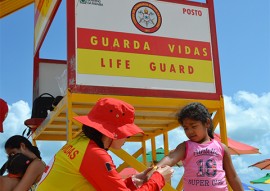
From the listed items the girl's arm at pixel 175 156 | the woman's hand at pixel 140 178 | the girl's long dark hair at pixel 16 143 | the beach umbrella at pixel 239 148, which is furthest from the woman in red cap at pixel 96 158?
the beach umbrella at pixel 239 148

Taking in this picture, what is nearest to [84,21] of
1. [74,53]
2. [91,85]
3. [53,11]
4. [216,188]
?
[74,53]

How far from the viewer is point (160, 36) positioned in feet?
16.0

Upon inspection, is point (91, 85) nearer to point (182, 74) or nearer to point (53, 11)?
point (182, 74)

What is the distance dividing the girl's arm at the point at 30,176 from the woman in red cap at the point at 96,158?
3.52 ft

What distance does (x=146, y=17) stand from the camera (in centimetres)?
487

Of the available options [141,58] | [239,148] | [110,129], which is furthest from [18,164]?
[239,148]

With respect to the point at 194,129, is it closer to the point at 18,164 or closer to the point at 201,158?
the point at 201,158

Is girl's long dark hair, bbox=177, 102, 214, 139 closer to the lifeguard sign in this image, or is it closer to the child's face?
the child's face

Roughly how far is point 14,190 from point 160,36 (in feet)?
8.57

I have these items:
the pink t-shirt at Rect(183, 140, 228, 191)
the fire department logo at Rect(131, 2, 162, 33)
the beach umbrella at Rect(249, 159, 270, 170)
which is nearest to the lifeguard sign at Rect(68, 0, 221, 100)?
the fire department logo at Rect(131, 2, 162, 33)

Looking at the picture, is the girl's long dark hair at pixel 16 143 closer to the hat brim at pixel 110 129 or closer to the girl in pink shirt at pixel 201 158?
the girl in pink shirt at pixel 201 158

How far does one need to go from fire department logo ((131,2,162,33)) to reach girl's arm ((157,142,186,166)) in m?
1.98

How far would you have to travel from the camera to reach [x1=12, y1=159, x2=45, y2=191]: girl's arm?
3.27 meters

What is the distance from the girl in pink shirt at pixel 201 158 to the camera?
3.14 meters
